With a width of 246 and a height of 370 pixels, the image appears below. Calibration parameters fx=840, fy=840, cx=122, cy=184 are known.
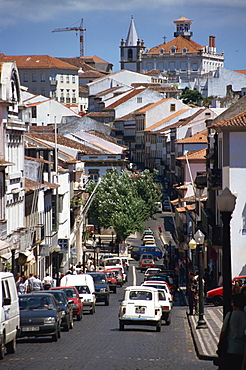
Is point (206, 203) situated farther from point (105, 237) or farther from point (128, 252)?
point (105, 237)

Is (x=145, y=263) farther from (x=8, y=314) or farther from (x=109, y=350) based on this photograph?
(x=8, y=314)

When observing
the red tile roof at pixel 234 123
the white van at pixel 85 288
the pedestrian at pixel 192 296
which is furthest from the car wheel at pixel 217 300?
the red tile roof at pixel 234 123

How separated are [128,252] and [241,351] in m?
66.8

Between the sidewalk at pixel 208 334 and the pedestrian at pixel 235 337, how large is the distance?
6358 millimetres

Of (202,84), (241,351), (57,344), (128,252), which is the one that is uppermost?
(202,84)

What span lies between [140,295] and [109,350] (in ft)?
22.5

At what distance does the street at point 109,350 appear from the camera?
58.7 ft

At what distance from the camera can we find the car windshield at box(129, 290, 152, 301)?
2709cm

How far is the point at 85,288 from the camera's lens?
34750 mm

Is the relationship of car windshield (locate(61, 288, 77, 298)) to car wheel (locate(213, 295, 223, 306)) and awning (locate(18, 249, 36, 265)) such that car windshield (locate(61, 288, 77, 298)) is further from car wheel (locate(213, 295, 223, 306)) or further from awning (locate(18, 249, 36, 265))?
awning (locate(18, 249, 36, 265))

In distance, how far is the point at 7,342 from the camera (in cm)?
1922

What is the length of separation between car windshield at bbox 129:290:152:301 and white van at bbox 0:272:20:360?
7.12 m

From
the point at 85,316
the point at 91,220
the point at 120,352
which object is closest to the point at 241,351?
the point at 120,352

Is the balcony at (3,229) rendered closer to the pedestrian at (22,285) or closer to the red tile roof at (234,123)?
the pedestrian at (22,285)
